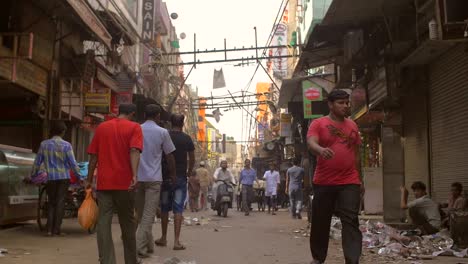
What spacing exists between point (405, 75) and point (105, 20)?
8.44 m

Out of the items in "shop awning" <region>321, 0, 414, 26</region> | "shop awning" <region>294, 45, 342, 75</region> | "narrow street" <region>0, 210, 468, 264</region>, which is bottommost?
"narrow street" <region>0, 210, 468, 264</region>

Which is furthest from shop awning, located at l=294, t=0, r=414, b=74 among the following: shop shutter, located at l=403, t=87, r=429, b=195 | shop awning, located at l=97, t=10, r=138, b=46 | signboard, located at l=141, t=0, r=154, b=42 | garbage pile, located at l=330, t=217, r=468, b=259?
signboard, located at l=141, t=0, r=154, b=42

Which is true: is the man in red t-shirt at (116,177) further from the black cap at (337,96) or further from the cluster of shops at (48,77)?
the cluster of shops at (48,77)

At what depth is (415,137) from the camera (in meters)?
12.7

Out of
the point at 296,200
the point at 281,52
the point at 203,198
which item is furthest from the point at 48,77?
the point at 281,52

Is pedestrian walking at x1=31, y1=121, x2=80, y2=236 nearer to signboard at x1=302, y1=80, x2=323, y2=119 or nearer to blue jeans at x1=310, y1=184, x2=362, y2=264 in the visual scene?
blue jeans at x1=310, y1=184, x2=362, y2=264

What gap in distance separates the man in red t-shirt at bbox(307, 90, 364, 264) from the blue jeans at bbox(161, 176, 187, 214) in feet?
8.59

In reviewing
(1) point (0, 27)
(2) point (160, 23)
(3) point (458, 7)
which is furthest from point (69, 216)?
(2) point (160, 23)

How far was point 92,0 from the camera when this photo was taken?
17078mm

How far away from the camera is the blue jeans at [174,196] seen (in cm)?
767

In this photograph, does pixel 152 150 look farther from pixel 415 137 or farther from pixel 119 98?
pixel 119 98

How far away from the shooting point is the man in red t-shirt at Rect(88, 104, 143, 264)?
5.31m

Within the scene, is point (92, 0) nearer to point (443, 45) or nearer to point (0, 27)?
point (0, 27)

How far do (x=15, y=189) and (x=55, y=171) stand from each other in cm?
68
